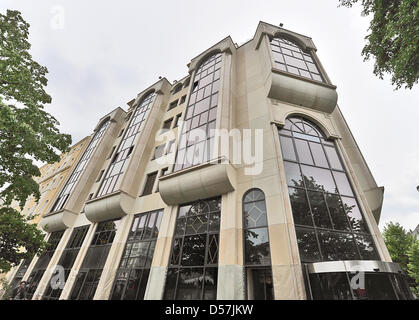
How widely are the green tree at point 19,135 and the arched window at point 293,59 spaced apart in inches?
672

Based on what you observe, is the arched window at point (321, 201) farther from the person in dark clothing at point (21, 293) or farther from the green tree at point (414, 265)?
the person in dark clothing at point (21, 293)

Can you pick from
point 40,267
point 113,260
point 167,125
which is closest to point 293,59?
point 167,125

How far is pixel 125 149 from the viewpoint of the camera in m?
22.7

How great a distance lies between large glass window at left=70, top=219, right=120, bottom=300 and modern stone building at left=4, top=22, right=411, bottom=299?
3.9 inches

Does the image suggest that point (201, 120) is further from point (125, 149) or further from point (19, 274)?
point (19, 274)

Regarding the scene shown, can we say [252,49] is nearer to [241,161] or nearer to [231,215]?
[241,161]

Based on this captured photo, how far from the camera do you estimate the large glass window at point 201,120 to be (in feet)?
48.3

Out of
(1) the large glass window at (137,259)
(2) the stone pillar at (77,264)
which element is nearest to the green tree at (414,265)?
(1) the large glass window at (137,259)

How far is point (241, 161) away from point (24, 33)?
16.1 m

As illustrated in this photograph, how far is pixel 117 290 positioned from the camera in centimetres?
1372

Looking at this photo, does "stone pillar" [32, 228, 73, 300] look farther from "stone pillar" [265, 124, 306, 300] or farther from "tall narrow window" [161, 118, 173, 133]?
"stone pillar" [265, 124, 306, 300]

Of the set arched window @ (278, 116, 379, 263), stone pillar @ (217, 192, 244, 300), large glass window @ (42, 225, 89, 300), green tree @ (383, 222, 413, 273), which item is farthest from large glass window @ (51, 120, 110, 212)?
green tree @ (383, 222, 413, 273)

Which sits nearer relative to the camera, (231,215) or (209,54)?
(231,215)

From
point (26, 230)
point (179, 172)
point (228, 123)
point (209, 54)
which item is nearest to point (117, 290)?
point (26, 230)
